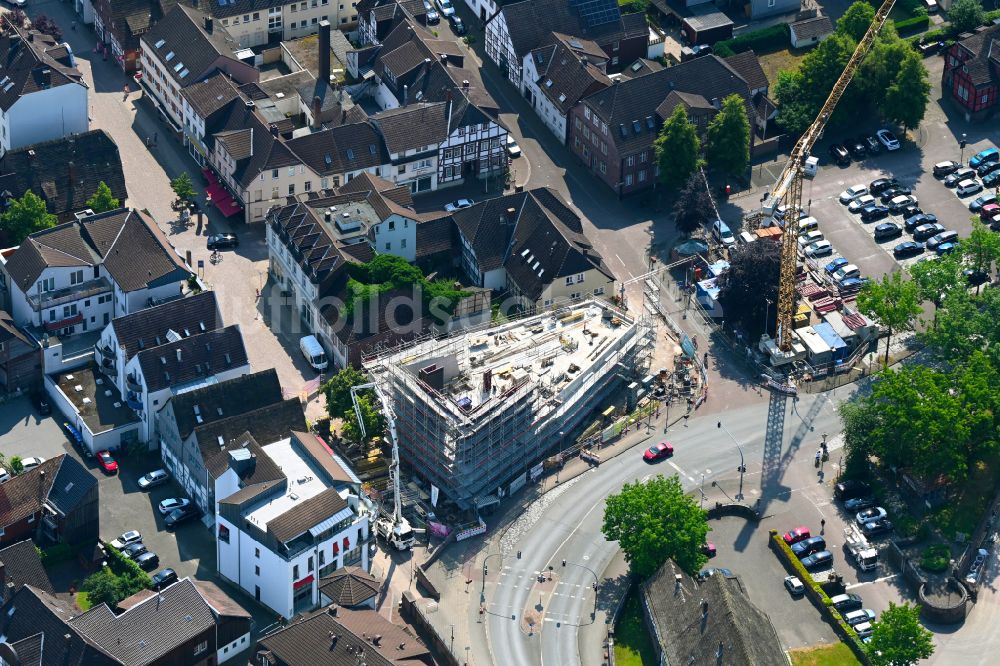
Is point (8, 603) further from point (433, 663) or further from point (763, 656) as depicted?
point (763, 656)

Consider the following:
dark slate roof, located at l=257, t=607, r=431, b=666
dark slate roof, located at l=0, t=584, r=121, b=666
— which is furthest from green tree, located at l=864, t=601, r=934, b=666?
dark slate roof, located at l=0, t=584, r=121, b=666

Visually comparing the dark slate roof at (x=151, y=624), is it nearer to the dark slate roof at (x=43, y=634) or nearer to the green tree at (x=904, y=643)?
the dark slate roof at (x=43, y=634)

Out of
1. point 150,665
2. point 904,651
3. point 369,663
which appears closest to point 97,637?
point 150,665

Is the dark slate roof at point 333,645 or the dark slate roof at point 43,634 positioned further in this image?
the dark slate roof at point 333,645

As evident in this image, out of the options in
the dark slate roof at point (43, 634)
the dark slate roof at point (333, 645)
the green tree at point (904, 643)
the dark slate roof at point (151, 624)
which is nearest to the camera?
the dark slate roof at point (43, 634)

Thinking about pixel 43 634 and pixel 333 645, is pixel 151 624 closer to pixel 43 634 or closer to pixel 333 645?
pixel 43 634

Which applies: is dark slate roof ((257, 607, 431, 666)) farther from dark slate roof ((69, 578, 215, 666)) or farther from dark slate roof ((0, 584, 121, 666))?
dark slate roof ((0, 584, 121, 666))

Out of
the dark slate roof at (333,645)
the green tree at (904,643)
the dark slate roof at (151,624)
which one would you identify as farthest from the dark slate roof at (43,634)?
the green tree at (904,643)

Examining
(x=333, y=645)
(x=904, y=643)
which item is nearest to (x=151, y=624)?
(x=333, y=645)
